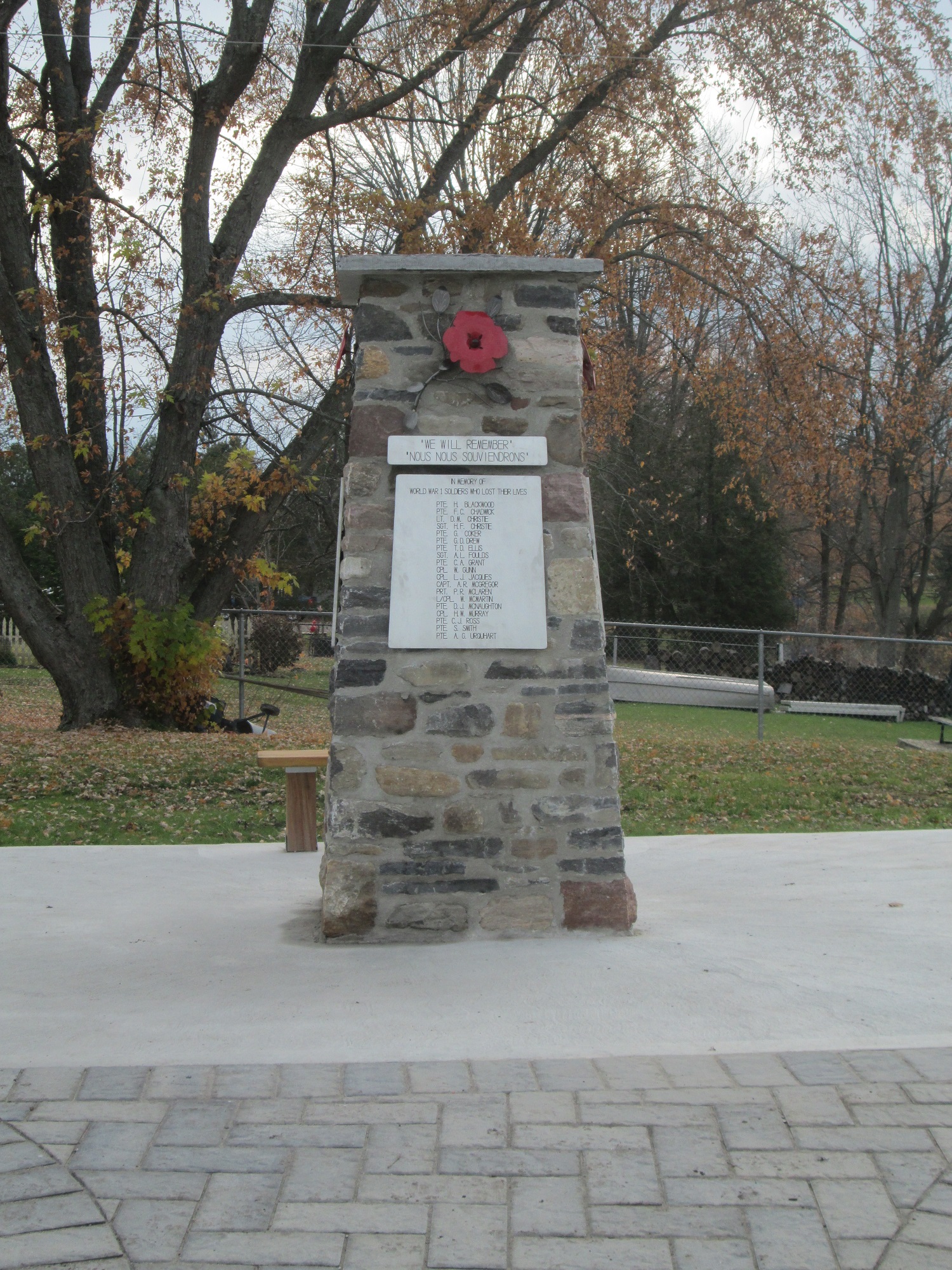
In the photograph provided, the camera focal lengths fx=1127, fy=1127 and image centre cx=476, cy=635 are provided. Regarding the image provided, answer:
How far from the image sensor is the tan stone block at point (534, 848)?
4.42 m

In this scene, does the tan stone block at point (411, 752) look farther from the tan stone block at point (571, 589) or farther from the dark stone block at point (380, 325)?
the dark stone block at point (380, 325)

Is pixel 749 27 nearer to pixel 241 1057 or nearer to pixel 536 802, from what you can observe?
pixel 536 802

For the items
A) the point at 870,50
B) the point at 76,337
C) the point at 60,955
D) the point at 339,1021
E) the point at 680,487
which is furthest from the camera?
the point at 680,487

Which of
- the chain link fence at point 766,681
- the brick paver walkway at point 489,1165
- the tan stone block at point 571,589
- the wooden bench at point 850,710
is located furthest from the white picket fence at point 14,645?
the brick paver walkway at point 489,1165

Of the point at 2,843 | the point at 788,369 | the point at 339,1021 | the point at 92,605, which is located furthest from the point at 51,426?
the point at 339,1021

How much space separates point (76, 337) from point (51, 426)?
1.13 metres

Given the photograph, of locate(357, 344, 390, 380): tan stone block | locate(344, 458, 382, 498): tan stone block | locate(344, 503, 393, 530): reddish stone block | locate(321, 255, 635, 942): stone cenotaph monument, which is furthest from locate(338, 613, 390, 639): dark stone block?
locate(357, 344, 390, 380): tan stone block

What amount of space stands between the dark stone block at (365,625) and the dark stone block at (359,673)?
0.10m

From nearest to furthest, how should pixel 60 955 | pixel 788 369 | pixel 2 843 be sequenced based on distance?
pixel 60 955 < pixel 2 843 < pixel 788 369

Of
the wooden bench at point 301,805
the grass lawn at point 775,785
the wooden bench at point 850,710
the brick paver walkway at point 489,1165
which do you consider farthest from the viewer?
the wooden bench at point 850,710

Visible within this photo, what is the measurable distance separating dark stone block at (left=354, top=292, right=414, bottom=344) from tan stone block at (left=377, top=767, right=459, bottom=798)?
1730mm

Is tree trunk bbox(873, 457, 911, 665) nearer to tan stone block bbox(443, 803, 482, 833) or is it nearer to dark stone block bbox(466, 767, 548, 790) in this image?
dark stone block bbox(466, 767, 548, 790)

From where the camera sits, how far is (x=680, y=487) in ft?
87.5

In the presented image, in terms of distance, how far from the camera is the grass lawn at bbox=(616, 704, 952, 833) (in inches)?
337
